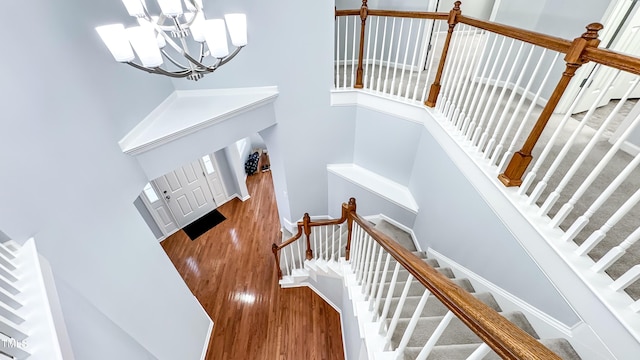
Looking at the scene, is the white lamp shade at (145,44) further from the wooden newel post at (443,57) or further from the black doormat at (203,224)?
the black doormat at (203,224)

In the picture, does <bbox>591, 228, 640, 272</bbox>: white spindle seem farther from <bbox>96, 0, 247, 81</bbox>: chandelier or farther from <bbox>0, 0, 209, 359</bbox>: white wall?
<bbox>0, 0, 209, 359</bbox>: white wall

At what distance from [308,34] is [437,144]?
181 cm

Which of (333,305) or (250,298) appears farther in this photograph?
(250,298)

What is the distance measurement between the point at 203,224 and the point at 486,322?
5.28 m

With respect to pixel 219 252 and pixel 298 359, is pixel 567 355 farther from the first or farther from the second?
pixel 219 252

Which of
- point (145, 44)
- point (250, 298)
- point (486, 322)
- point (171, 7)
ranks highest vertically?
point (171, 7)

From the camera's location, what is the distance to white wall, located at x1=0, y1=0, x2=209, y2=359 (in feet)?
4.00

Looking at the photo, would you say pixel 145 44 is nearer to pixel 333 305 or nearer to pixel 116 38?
pixel 116 38

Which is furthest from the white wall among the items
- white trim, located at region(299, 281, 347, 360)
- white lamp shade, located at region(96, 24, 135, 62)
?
white trim, located at region(299, 281, 347, 360)

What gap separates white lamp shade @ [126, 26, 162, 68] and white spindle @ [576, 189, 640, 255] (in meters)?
2.06

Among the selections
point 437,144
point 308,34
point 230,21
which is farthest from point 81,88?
point 437,144

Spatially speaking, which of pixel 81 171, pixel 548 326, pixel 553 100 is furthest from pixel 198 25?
pixel 548 326

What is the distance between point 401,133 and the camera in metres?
3.11

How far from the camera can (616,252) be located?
1083mm
